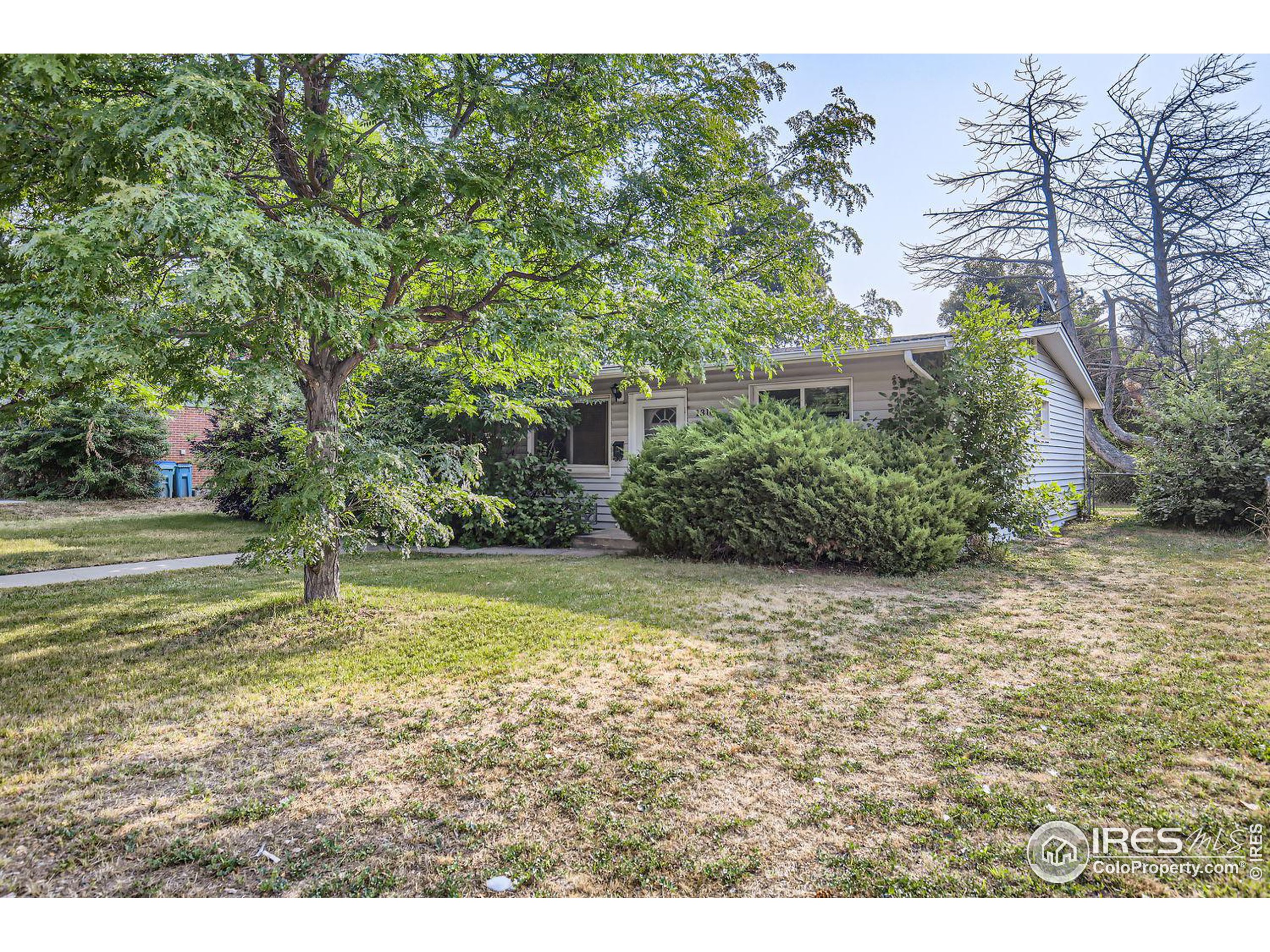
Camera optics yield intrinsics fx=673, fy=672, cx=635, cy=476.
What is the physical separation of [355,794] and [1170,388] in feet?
47.7

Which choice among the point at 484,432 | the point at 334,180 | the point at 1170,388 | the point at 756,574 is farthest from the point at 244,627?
the point at 1170,388

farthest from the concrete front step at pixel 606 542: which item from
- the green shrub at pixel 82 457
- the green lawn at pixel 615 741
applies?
the green shrub at pixel 82 457

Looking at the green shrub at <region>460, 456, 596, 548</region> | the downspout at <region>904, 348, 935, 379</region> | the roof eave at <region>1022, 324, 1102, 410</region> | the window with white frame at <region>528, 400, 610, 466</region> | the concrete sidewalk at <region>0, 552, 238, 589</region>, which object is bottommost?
the concrete sidewalk at <region>0, 552, 238, 589</region>

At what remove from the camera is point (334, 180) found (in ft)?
16.2

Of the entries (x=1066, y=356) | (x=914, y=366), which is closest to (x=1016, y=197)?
(x=1066, y=356)

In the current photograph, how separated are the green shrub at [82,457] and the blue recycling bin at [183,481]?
0.86 m

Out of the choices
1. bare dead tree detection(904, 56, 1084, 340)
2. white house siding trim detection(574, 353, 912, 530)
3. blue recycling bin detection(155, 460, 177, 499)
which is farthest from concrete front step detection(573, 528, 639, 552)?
bare dead tree detection(904, 56, 1084, 340)

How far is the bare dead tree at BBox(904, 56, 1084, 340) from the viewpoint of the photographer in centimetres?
1731

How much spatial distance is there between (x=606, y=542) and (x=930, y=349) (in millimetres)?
5063

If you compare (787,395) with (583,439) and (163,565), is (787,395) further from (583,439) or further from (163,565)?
(163,565)

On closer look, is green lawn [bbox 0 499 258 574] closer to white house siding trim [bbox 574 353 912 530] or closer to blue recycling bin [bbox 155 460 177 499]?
blue recycling bin [bbox 155 460 177 499]

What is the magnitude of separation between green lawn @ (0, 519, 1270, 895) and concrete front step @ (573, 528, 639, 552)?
384 cm
